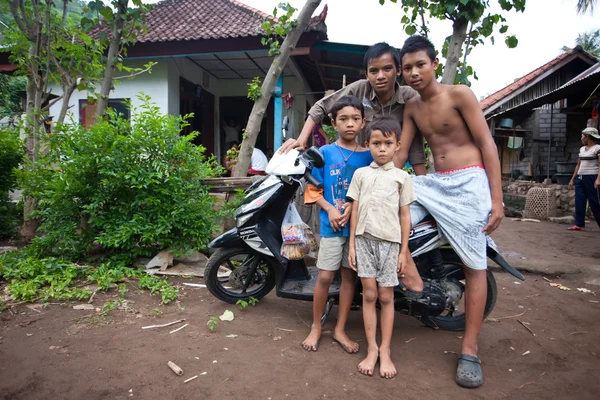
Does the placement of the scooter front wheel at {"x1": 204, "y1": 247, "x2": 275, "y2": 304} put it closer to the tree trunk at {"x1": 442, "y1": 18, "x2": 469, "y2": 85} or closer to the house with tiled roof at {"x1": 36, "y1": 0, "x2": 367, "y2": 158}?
the tree trunk at {"x1": 442, "y1": 18, "x2": 469, "y2": 85}

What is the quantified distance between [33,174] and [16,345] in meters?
2.06

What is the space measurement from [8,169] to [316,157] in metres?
4.59

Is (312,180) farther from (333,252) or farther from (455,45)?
(455,45)

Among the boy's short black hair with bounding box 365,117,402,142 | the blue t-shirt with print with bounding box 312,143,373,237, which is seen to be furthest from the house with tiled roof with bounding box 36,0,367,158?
the boy's short black hair with bounding box 365,117,402,142

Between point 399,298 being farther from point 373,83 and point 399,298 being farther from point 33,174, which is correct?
point 33,174

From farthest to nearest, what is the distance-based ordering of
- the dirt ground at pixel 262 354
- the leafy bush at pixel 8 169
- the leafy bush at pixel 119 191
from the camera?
1. the leafy bush at pixel 8 169
2. the leafy bush at pixel 119 191
3. the dirt ground at pixel 262 354

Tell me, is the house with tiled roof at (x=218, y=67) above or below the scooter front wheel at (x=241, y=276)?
above

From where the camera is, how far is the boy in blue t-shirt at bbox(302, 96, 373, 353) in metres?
2.27

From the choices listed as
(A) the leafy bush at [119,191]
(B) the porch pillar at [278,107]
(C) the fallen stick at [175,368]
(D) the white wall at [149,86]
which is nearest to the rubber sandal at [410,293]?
(C) the fallen stick at [175,368]

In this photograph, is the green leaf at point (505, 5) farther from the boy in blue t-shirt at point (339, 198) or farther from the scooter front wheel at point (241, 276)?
the scooter front wheel at point (241, 276)

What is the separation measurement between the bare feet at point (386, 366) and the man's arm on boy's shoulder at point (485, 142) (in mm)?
899

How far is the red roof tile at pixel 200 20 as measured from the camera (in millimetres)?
7422

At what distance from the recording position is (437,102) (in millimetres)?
2271

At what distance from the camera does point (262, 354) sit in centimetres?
228
